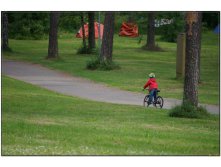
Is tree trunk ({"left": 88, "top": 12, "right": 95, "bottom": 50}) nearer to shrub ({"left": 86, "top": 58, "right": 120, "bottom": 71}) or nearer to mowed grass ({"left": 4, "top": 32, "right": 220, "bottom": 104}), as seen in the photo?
mowed grass ({"left": 4, "top": 32, "right": 220, "bottom": 104})

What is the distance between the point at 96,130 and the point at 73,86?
14.4 m

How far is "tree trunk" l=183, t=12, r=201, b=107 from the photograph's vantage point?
17281 millimetres

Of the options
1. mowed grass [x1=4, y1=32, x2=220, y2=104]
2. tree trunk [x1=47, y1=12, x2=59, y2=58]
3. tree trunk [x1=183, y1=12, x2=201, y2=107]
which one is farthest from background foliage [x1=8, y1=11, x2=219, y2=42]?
tree trunk [x1=183, y1=12, x2=201, y2=107]

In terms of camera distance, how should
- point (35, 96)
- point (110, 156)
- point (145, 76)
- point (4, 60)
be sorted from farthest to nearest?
point (4, 60) < point (145, 76) < point (35, 96) < point (110, 156)

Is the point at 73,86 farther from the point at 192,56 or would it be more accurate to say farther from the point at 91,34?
the point at 91,34

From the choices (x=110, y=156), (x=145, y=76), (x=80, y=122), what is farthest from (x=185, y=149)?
(x=145, y=76)

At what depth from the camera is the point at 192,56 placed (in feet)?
57.5

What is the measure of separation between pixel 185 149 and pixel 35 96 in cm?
1013

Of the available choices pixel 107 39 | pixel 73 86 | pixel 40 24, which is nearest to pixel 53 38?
pixel 107 39

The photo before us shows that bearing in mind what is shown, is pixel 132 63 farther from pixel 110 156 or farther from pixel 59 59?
pixel 110 156

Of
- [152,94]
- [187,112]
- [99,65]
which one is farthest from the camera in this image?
[99,65]

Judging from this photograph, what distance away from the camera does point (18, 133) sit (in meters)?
13.0

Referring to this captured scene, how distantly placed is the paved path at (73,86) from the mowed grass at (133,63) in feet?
2.96
